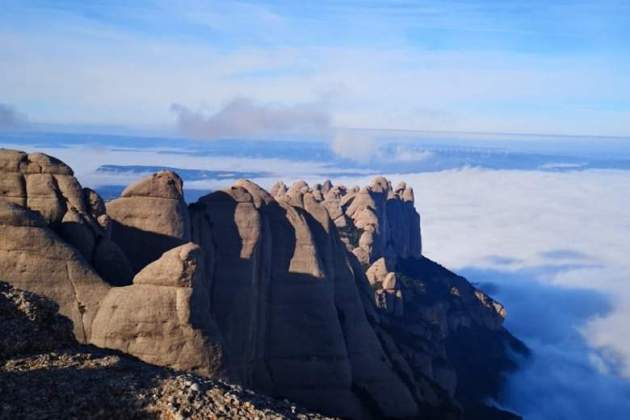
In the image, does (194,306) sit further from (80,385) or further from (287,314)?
(80,385)

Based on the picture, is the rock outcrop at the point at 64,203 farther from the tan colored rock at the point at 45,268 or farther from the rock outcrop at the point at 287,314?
the rock outcrop at the point at 287,314

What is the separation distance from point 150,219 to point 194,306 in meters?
8.51

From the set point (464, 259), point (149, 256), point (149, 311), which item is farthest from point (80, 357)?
point (464, 259)

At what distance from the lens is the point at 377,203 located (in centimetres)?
9138

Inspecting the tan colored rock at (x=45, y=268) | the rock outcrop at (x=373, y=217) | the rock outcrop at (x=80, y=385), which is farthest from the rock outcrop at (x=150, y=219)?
the rock outcrop at (x=373, y=217)

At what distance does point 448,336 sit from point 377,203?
17.1m

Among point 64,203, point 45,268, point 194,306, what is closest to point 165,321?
point 194,306

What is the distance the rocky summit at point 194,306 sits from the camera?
68.6 ft

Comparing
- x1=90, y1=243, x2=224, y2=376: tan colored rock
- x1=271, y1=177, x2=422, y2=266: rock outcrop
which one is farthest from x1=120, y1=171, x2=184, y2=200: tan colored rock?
x1=271, y1=177, x2=422, y2=266: rock outcrop

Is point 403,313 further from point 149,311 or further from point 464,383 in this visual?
point 149,311

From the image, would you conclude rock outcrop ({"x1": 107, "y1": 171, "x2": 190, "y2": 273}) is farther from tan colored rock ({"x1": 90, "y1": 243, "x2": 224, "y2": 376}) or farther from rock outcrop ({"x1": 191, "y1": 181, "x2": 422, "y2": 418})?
tan colored rock ({"x1": 90, "y1": 243, "x2": 224, "y2": 376})

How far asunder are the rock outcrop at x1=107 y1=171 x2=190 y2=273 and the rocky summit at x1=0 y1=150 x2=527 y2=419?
61 millimetres

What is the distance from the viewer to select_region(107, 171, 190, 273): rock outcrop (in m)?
37.8

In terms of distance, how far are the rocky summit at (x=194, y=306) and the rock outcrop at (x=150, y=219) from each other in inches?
2.4
